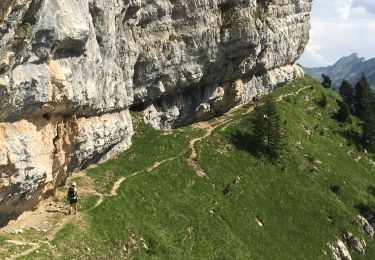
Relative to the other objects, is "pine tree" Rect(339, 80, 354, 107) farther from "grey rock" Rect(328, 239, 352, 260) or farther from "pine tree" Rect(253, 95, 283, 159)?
"grey rock" Rect(328, 239, 352, 260)

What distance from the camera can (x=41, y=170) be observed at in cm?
3688

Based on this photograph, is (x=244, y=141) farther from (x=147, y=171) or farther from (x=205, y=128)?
(x=147, y=171)

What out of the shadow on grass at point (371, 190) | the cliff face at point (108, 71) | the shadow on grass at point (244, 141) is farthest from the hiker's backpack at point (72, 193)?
the shadow on grass at point (371, 190)

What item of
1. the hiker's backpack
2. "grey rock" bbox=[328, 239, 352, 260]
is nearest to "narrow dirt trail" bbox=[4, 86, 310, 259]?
the hiker's backpack

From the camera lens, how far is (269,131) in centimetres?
6806

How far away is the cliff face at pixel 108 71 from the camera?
33.1m

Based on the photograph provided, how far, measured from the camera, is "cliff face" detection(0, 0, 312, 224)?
33.1m

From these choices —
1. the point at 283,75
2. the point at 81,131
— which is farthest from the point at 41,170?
the point at 283,75

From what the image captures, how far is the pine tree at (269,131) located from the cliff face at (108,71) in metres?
11.7

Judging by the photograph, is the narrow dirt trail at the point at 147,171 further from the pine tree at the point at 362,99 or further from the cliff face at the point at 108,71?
the pine tree at the point at 362,99

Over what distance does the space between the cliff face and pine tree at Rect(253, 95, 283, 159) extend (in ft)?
38.5

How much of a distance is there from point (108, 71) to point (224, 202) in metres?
22.2

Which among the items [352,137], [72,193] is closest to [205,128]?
[72,193]

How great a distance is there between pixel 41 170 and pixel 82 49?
40.2ft
